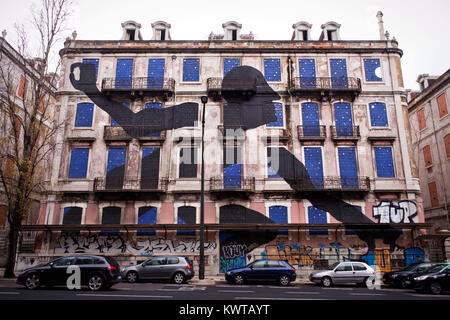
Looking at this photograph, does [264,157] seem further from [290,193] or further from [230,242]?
[230,242]

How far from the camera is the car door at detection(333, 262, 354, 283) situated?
1559 cm

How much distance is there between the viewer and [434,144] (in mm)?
28109

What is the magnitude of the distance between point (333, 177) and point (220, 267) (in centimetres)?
926

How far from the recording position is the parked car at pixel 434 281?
42.7 ft

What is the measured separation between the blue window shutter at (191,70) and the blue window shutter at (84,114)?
277 inches

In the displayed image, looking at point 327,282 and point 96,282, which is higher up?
point 96,282

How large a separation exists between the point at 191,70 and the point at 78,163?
10287 mm

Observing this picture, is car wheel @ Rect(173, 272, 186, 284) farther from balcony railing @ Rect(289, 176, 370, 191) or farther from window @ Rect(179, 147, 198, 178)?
balcony railing @ Rect(289, 176, 370, 191)

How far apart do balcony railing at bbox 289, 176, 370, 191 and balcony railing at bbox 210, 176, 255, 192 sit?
2.69 metres

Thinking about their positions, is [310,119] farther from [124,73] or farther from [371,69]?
[124,73]

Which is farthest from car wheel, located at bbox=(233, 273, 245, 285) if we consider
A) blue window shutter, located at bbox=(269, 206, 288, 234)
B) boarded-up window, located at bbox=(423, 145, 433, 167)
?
boarded-up window, located at bbox=(423, 145, 433, 167)

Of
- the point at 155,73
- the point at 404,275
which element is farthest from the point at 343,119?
the point at 155,73

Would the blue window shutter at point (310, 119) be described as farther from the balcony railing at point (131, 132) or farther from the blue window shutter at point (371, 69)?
the balcony railing at point (131, 132)

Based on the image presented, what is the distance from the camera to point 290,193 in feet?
67.3
